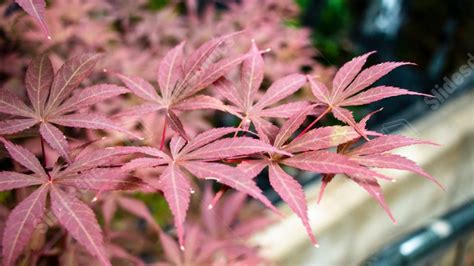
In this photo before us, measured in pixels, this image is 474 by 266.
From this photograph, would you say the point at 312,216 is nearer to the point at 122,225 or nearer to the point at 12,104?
the point at 122,225

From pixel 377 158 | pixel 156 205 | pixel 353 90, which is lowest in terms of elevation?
pixel 377 158

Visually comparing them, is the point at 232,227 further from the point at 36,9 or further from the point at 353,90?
the point at 36,9

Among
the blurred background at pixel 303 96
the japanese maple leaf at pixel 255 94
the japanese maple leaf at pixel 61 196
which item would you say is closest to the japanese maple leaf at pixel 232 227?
the blurred background at pixel 303 96

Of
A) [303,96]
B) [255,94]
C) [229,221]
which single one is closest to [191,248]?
[229,221]

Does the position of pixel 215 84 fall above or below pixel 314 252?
below

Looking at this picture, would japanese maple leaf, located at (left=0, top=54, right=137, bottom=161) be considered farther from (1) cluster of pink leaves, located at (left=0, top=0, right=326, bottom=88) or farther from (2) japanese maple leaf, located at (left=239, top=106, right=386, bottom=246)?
(1) cluster of pink leaves, located at (left=0, top=0, right=326, bottom=88)

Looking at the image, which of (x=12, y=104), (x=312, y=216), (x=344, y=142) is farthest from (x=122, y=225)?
(x=312, y=216)

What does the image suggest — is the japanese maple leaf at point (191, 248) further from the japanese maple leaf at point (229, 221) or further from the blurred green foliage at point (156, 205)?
the blurred green foliage at point (156, 205)
